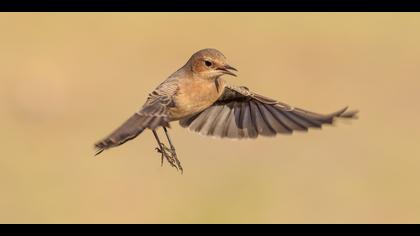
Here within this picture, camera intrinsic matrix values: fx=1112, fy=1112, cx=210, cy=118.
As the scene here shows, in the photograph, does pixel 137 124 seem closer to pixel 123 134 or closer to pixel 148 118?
pixel 148 118

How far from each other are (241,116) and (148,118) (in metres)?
2.20

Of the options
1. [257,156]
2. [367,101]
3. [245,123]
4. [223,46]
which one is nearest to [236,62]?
[223,46]

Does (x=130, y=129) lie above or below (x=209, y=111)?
below

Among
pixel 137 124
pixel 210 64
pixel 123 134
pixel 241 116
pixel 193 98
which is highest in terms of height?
pixel 210 64

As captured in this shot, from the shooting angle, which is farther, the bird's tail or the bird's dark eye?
the bird's dark eye

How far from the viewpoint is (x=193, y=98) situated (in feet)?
30.6

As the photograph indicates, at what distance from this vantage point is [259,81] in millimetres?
20406

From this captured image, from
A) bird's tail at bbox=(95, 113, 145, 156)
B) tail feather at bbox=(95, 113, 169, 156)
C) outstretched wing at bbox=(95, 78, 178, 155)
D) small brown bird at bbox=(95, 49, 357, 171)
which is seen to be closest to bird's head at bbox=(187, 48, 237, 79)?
small brown bird at bbox=(95, 49, 357, 171)

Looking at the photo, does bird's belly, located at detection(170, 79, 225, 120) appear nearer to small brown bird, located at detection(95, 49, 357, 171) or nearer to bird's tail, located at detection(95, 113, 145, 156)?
small brown bird, located at detection(95, 49, 357, 171)

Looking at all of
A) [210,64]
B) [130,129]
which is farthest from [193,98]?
[130,129]

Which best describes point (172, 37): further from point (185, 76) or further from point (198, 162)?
point (185, 76)

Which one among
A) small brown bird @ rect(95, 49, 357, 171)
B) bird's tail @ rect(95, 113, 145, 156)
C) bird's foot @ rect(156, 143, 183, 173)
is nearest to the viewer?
bird's tail @ rect(95, 113, 145, 156)

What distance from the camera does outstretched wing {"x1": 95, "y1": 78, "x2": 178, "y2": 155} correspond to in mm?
7742
